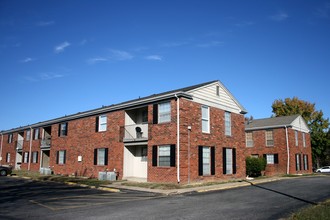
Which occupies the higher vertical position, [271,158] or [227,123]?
[227,123]

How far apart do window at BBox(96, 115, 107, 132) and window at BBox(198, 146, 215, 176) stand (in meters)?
9.20

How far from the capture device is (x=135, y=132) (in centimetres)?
2277

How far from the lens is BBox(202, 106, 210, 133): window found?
21703 millimetres

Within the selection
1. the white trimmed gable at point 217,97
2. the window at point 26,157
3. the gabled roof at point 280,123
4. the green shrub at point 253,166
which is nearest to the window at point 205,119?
the white trimmed gable at point 217,97

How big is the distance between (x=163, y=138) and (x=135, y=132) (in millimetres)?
3349

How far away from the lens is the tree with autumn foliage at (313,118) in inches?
1953

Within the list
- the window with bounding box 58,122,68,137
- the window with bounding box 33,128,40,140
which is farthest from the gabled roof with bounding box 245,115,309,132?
the window with bounding box 33,128,40,140

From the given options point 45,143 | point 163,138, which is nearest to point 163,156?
point 163,138

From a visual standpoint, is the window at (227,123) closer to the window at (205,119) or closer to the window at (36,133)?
the window at (205,119)

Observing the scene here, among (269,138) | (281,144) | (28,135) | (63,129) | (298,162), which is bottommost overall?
(298,162)

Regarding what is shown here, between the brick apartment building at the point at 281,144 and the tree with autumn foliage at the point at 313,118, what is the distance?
1174cm

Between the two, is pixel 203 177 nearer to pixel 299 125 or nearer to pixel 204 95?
pixel 204 95

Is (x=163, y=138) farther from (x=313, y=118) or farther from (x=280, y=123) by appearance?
(x=313, y=118)

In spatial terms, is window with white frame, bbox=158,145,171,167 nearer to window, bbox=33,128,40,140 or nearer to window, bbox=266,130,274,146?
window, bbox=266,130,274,146
